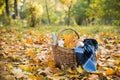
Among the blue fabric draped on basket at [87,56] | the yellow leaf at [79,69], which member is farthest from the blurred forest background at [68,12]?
the yellow leaf at [79,69]

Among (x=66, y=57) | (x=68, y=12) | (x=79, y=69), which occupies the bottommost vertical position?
(x=68, y=12)

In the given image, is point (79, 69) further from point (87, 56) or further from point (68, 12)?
point (68, 12)

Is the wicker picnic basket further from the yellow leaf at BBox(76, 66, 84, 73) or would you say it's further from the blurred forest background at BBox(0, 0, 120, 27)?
the blurred forest background at BBox(0, 0, 120, 27)

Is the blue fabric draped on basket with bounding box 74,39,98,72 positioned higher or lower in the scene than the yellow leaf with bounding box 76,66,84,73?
higher

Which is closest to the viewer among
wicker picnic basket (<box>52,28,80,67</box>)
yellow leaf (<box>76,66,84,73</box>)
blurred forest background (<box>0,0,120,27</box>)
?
yellow leaf (<box>76,66,84,73</box>)

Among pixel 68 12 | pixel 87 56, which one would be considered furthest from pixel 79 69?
pixel 68 12

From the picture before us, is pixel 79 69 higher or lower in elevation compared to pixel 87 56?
lower

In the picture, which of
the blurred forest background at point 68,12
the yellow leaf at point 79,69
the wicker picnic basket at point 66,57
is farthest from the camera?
the blurred forest background at point 68,12

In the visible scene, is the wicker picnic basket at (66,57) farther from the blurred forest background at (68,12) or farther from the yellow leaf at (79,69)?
the blurred forest background at (68,12)

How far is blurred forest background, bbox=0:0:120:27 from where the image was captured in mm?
17250

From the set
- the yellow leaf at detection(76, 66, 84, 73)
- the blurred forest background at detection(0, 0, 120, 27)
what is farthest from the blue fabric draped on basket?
the blurred forest background at detection(0, 0, 120, 27)

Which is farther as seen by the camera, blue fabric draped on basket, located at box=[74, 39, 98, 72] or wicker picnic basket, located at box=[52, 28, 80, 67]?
wicker picnic basket, located at box=[52, 28, 80, 67]

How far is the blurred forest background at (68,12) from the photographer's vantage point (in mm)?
17250

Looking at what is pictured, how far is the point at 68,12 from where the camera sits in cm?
2869
